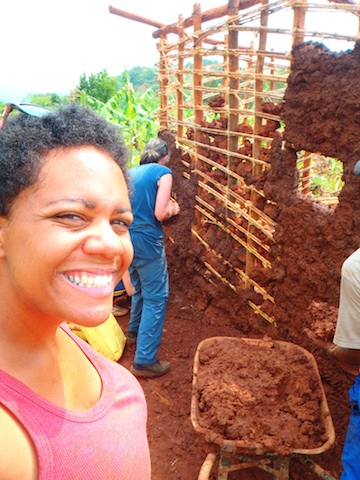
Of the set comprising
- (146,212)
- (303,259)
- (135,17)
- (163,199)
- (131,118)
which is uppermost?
(135,17)

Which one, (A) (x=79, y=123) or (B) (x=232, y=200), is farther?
(B) (x=232, y=200)

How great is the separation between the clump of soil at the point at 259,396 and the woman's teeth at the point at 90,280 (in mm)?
1788

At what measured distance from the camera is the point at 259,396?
2.59 m

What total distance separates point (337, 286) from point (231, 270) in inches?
60.0

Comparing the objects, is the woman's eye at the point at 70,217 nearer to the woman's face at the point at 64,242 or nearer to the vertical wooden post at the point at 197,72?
the woman's face at the point at 64,242

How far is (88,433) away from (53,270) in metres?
0.43

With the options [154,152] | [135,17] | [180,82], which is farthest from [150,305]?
[135,17]

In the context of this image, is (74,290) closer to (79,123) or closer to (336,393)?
(79,123)

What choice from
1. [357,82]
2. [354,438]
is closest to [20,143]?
[354,438]

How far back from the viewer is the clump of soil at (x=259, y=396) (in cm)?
232

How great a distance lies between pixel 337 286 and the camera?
3.05 metres

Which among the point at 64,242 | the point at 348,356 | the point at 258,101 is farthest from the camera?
the point at 258,101

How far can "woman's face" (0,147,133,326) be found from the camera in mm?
821

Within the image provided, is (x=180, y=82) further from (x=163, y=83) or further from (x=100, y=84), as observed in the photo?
(x=100, y=84)
